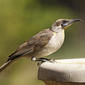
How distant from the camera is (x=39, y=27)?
1079 cm

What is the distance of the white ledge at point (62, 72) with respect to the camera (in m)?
4.74

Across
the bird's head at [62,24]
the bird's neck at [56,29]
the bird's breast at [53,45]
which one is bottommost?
the bird's breast at [53,45]

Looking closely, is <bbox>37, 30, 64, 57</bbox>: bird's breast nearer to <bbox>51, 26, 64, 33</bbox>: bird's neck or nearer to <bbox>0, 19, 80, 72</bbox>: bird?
<bbox>0, 19, 80, 72</bbox>: bird

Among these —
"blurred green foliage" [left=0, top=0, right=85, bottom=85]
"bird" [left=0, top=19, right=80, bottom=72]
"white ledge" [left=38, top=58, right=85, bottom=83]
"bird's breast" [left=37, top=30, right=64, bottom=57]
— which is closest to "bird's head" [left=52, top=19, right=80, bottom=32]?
"bird" [left=0, top=19, right=80, bottom=72]

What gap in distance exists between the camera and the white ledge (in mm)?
4738

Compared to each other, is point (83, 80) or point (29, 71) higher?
point (29, 71)

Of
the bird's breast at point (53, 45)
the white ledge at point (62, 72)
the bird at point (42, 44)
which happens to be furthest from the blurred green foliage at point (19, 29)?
the white ledge at point (62, 72)

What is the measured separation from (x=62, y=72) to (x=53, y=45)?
2385mm

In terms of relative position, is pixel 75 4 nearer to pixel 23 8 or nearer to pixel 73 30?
pixel 73 30

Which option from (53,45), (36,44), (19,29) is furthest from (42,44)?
(19,29)

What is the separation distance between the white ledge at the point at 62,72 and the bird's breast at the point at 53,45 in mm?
1977

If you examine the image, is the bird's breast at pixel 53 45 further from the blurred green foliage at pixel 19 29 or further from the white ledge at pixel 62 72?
the blurred green foliage at pixel 19 29

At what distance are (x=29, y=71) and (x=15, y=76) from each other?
2.12 feet

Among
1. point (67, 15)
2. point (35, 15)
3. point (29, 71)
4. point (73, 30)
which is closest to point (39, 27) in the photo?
point (35, 15)
